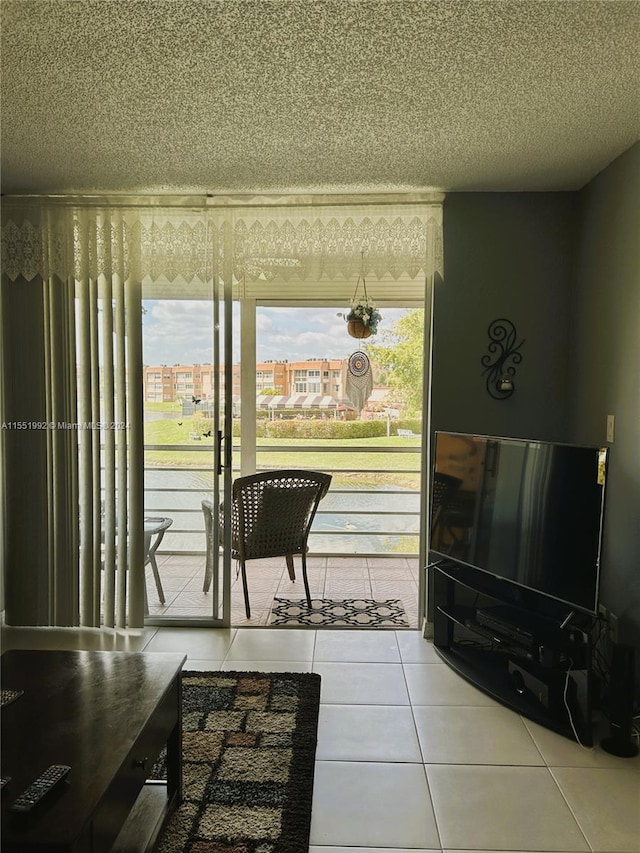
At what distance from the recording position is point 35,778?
4.93 feet

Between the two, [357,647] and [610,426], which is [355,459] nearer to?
[357,647]

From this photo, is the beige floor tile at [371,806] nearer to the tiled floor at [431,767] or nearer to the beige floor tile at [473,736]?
the tiled floor at [431,767]

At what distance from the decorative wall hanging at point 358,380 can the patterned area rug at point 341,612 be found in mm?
1811

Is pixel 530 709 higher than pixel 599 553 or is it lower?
lower

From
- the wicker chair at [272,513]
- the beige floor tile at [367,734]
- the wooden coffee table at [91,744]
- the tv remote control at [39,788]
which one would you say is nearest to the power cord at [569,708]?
the beige floor tile at [367,734]

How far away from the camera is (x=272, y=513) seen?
163 inches

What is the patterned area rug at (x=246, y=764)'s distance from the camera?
2006mm

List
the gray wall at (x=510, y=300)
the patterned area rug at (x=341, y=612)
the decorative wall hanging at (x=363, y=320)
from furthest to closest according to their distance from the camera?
the decorative wall hanging at (x=363, y=320), the patterned area rug at (x=341, y=612), the gray wall at (x=510, y=300)

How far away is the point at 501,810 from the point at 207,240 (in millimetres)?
3002

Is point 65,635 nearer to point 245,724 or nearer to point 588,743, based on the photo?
point 245,724

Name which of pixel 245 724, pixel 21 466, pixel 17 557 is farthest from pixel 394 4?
pixel 17 557

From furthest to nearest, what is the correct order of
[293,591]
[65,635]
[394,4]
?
[293,591] → [65,635] → [394,4]

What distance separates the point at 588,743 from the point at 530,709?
28 cm

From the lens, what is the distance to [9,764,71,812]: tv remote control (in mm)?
1384
